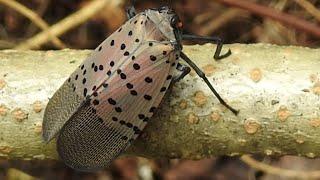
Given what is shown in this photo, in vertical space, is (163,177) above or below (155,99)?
below

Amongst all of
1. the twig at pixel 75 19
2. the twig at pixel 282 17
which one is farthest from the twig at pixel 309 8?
the twig at pixel 75 19

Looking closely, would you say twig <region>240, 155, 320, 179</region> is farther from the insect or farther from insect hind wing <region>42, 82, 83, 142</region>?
insect hind wing <region>42, 82, 83, 142</region>

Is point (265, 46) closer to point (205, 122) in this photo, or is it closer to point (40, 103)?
point (205, 122)

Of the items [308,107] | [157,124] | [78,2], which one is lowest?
[308,107]

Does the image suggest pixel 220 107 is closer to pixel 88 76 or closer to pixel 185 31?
pixel 88 76

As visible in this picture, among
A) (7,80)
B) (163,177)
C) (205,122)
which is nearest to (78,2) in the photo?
(163,177)

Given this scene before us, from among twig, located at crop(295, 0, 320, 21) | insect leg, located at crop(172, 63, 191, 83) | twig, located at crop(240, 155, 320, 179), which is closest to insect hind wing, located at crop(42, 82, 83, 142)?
insect leg, located at crop(172, 63, 191, 83)
